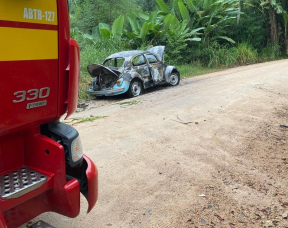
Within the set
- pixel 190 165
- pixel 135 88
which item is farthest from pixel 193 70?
pixel 190 165

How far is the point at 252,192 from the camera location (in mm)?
3572

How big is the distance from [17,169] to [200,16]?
705 inches

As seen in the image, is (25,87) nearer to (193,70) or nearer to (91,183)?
(91,183)

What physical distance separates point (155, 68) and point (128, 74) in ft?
4.69

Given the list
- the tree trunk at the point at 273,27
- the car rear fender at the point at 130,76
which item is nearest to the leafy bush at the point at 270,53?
the tree trunk at the point at 273,27

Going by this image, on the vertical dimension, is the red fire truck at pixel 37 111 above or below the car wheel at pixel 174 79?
above

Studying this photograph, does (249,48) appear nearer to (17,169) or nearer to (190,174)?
(190,174)

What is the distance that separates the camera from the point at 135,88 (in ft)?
32.8

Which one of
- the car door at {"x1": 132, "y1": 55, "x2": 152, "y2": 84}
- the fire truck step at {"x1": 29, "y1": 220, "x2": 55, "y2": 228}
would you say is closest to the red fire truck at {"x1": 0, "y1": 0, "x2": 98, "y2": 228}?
the fire truck step at {"x1": 29, "y1": 220, "x2": 55, "y2": 228}

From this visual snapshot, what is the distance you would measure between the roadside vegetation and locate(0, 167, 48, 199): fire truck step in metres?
10.2

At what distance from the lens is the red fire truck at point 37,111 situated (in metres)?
1.74

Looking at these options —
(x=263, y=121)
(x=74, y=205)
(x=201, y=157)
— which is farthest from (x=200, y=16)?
(x=74, y=205)

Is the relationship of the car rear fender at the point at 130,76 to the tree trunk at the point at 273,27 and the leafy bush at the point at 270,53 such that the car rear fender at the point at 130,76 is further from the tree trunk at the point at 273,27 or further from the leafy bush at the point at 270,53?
the tree trunk at the point at 273,27

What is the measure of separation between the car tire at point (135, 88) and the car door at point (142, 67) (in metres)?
0.28
